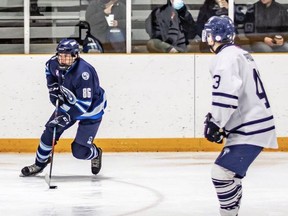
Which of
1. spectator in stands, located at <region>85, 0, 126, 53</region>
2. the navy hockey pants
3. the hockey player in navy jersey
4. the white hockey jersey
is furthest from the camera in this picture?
spectator in stands, located at <region>85, 0, 126, 53</region>

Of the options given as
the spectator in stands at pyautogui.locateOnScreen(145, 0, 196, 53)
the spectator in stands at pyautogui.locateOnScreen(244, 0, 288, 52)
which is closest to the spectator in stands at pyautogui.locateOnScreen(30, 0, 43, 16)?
the spectator in stands at pyautogui.locateOnScreen(145, 0, 196, 53)

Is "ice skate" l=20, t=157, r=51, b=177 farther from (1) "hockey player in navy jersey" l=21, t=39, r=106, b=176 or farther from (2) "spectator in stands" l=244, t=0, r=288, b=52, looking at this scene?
(2) "spectator in stands" l=244, t=0, r=288, b=52

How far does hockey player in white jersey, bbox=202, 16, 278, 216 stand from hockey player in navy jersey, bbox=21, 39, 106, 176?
6.96 ft

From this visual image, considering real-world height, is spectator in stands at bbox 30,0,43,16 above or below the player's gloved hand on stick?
above

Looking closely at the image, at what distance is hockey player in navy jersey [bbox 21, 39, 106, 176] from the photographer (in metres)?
6.62

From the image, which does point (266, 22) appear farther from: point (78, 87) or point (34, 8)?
point (78, 87)

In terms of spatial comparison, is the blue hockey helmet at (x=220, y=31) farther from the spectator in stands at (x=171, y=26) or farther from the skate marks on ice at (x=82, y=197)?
the spectator in stands at (x=171, y=26)

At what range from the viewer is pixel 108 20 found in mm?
9023

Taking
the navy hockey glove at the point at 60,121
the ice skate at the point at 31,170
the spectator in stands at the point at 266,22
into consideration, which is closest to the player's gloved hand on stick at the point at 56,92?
the navy hockey glove at the point at 60,121

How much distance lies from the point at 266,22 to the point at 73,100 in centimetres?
295

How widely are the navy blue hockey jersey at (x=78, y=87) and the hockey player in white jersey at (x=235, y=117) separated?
2133 mm

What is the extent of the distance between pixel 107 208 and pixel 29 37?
3.75 metres

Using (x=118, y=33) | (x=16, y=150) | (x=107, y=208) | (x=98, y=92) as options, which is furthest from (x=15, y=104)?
(x=107, y=208)

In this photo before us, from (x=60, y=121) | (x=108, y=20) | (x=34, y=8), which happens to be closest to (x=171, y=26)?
(x=108, y=20)
